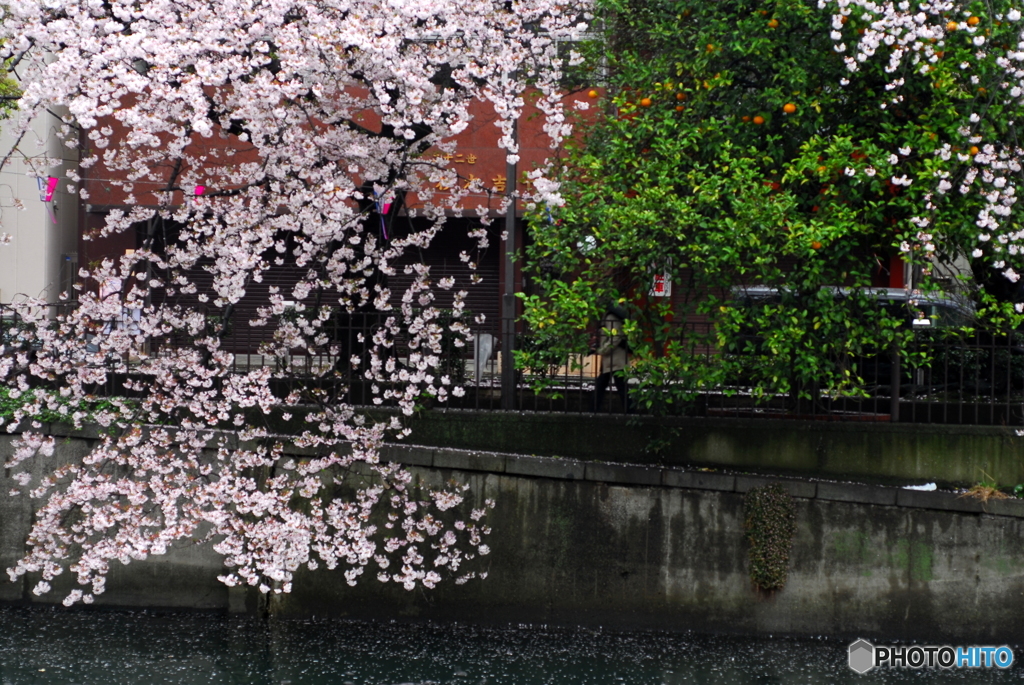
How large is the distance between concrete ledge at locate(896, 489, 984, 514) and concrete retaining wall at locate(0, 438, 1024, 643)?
0.04ft

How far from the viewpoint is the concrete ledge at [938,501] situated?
8.22 m

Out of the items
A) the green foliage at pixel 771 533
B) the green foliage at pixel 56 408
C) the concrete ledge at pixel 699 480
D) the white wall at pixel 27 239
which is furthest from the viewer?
the white wall at pixel 27 239

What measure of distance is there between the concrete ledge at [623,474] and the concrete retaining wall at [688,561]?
0.01 meters

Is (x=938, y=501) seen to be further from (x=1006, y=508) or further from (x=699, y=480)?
(x=699, y=480)

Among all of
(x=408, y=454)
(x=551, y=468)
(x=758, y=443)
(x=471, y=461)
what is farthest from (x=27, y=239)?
(x=758, y=443)

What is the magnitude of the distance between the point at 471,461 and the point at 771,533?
106 inches

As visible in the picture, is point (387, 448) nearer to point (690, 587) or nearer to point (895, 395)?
point (690, 587)

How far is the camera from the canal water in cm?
755

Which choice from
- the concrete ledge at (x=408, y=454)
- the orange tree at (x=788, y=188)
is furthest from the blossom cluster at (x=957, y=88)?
the concrete ledge at (x=408, y=454)

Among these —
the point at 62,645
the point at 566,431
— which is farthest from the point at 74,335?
the point at 566,431

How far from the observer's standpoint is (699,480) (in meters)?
8.56

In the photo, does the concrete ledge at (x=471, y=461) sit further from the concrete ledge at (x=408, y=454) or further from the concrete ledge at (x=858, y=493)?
the concrete ledge at (x=858, y=493)

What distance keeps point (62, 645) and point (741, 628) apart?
582 cm

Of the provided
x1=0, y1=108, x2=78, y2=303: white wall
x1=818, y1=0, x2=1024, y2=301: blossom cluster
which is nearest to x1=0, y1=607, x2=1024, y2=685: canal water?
x1=818, y1=0, x2=1024, y2=301: blossom cluster
